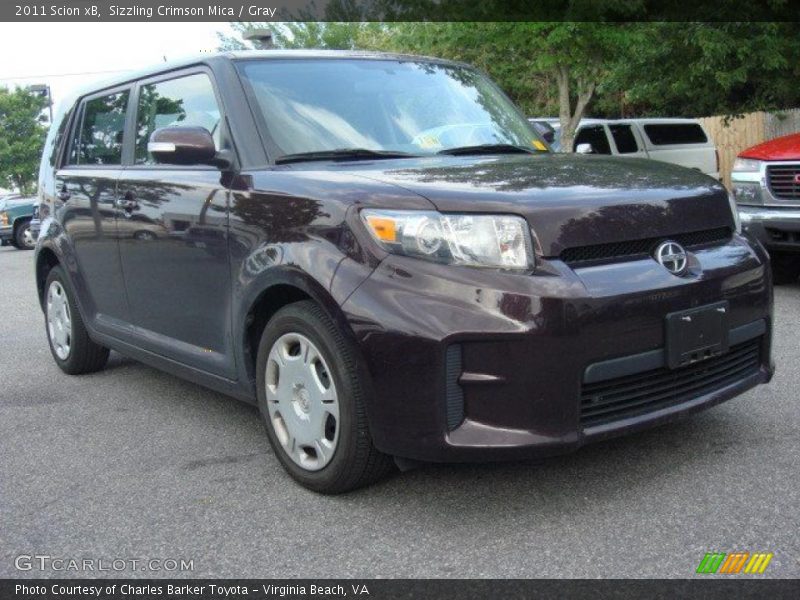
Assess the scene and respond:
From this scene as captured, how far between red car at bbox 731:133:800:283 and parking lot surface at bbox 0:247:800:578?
2.85 m

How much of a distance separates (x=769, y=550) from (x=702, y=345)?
2.48ft

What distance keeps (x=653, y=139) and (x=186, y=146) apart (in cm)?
1392

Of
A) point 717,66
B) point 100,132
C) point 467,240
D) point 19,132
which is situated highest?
point 717,66

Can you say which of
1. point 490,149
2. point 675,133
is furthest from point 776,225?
point 675,133

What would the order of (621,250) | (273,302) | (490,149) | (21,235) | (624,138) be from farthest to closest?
1. (21,235)
2. (624,138)
3. (490,149)
4. (273,302)
5. (621,250)

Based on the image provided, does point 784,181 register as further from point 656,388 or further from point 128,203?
point 128,203

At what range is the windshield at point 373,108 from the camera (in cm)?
392

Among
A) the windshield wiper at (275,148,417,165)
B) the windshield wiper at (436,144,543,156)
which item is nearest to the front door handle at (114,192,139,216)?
the windshield wiper at (275,148,417,165)

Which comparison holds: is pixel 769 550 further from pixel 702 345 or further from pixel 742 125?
pixel 742 125

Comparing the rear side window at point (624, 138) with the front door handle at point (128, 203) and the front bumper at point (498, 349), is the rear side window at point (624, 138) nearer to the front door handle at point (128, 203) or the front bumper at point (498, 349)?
the front door handle at point (128, 203)

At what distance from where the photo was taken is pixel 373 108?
4109mm
